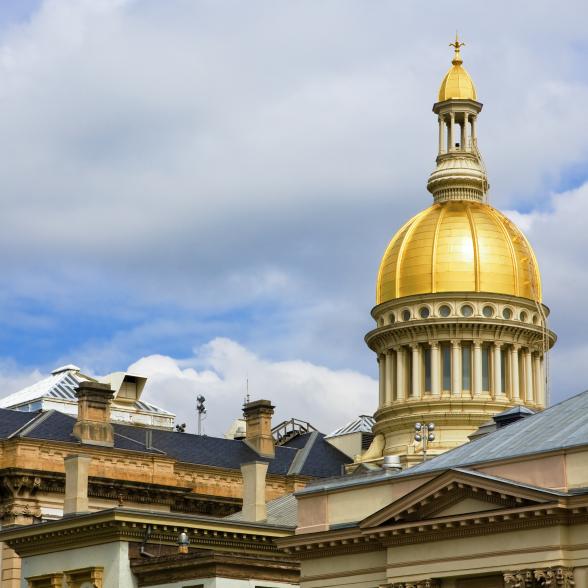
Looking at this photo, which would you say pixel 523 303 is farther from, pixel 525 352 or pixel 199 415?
pixel 199 415

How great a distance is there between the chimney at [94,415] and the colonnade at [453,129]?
27115 mm

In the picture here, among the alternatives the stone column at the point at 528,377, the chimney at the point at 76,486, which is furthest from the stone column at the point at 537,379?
the chimney at the point at 76,486

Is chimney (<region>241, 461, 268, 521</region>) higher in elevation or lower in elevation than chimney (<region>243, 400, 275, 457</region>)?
lower

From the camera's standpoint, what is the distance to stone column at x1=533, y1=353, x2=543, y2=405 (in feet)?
329

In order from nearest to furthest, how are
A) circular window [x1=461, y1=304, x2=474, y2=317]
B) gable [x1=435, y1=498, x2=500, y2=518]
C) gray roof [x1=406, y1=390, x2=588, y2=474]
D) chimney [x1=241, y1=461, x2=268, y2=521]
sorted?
1. gable [x1=435, y1=498, x2=500, y2=518]
2. gray roof [x1=406, y1=390, x2=588, y2=474]
3. chimney [x1=241, y1=461, x2=268, y2=521]
4. circular window [x1=461, y1=304, x2=474, y2=317]

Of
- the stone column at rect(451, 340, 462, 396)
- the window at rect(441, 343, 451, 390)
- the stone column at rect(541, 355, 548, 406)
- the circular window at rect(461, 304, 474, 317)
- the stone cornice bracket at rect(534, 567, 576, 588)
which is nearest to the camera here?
the stone cornice bracket at rect(534, 567, 576, 588)

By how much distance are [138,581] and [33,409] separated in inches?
1419

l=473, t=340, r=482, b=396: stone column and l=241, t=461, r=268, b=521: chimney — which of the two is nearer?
l=241, t=461, r=268, b=521: chimney

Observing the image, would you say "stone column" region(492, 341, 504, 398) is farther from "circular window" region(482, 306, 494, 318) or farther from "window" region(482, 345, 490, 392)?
"circular window" region(482, 306, 494, 318)

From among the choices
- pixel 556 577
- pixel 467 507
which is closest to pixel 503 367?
pixel 467 507

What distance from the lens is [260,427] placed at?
102750mm

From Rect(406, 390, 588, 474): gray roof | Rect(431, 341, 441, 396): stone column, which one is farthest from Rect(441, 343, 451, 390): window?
Rect(406, 390, 588, 474): gray roof

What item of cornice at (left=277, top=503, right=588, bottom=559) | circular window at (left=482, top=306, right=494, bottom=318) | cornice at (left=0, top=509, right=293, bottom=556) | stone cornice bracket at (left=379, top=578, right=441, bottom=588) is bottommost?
stone cornice bracket at (left=379, top=578, right=441, bottom=588)

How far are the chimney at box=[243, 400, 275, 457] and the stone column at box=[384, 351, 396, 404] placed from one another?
21.4 feet
